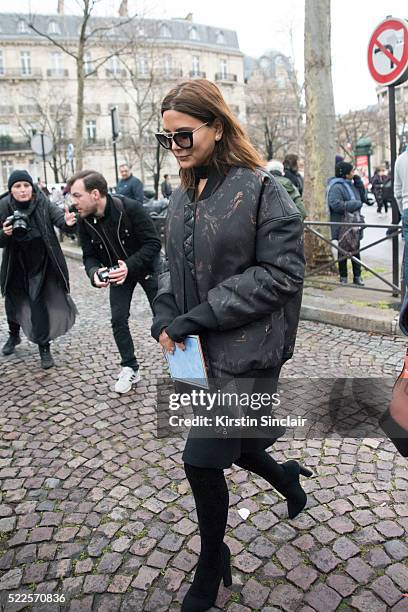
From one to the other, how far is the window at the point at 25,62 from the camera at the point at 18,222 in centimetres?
5999

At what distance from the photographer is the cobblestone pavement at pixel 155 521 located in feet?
7.54

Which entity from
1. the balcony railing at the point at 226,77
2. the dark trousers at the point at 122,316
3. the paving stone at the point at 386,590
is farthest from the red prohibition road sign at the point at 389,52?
the balcony railing at the point at 226,77

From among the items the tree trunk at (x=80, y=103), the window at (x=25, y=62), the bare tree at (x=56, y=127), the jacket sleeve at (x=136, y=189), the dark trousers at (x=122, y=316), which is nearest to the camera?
the dark trousers at (x=122, y=316)

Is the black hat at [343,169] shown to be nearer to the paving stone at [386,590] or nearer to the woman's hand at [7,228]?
the woman's hand at [7,228]

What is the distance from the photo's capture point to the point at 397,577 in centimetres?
232

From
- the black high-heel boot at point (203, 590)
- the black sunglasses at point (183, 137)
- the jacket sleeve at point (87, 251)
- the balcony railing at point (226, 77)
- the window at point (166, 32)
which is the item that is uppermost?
the window at point (166, 32)

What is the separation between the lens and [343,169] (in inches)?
305

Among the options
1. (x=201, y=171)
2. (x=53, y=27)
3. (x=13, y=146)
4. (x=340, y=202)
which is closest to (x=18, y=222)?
(x=201, y=171)

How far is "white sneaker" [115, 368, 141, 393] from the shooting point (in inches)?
178

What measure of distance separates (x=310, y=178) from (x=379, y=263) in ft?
6.13

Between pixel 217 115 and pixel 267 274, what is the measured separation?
1.98ft

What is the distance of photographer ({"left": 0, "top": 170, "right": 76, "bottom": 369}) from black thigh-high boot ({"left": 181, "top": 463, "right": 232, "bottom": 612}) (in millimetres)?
3297

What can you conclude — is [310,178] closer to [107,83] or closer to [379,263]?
[379,263]

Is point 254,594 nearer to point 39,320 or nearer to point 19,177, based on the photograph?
point 39,320
